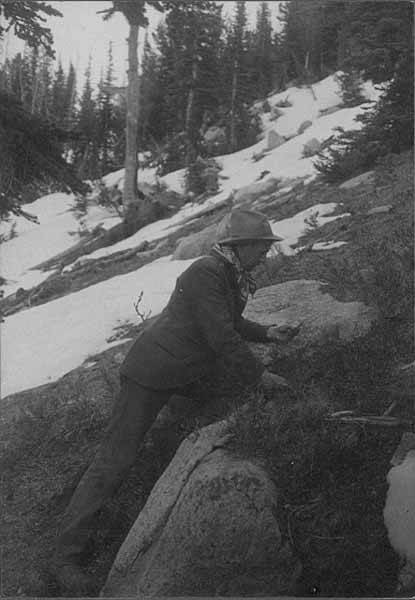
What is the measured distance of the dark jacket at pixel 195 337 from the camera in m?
3.37

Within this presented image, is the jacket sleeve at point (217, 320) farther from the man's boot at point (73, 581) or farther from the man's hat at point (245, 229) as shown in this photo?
the man's boot at point (73, 581)

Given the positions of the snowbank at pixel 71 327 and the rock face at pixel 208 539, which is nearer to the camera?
the rock face at pixel 208 539

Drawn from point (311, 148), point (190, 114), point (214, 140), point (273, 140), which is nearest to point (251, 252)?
point (311, 148)

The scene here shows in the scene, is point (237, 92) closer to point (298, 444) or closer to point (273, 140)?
point (273, 140)

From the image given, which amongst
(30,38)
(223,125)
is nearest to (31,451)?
(30,38)

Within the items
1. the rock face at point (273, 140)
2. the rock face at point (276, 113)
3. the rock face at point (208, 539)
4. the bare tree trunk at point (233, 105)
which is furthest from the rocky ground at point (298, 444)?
the rock face at point (276, 113)

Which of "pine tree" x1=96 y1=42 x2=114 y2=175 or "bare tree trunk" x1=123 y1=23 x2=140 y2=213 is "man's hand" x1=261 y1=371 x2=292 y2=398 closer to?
"pine tree" x1=96 y1=42 x2=114 y2=175

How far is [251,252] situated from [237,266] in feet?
0.41

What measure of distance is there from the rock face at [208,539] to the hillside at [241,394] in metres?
0.14

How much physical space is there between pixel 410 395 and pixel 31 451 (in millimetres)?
2979

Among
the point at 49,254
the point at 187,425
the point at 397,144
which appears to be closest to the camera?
the point at 187,425

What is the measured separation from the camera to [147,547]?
9.51ft

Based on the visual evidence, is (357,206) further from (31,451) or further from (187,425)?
(31,451)

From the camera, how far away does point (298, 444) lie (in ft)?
9.89
